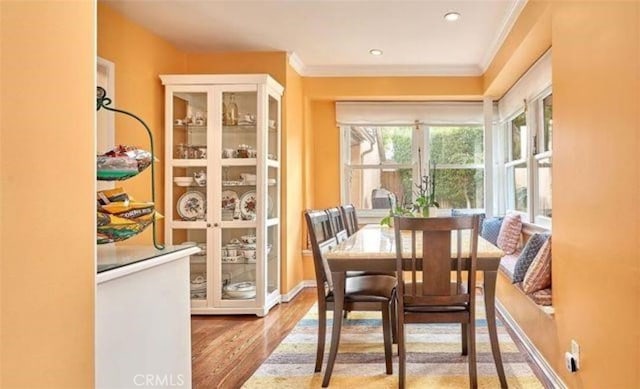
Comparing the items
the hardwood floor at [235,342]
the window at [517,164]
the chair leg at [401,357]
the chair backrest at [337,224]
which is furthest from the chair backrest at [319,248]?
the window at [517,164]

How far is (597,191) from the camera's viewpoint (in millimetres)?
1833

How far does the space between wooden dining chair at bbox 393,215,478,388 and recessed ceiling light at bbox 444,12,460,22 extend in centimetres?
196

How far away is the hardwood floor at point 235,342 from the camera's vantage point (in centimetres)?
262

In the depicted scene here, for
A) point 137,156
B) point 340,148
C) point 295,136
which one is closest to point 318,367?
point 137,156

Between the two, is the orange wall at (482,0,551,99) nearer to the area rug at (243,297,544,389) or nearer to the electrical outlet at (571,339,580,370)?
the electrical outlet at (571,339,580,370)

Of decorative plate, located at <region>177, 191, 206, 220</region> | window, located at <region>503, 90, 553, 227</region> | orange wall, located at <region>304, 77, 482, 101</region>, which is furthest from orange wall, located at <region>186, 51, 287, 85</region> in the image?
window, located at <region>503, 90, 553, 227</region>

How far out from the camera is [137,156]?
1.50m


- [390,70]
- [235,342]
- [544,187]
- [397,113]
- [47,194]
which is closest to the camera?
[47,194]

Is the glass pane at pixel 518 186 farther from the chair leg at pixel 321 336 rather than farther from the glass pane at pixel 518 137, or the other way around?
the chair leg at pixel 321 336

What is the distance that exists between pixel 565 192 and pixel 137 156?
1.94m

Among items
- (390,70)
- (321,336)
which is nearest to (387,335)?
(321,336)

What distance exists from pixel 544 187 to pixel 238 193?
8.56 ft

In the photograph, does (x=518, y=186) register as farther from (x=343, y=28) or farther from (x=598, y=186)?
(x=598, y=186)

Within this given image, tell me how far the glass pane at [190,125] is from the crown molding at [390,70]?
52.3 inches
